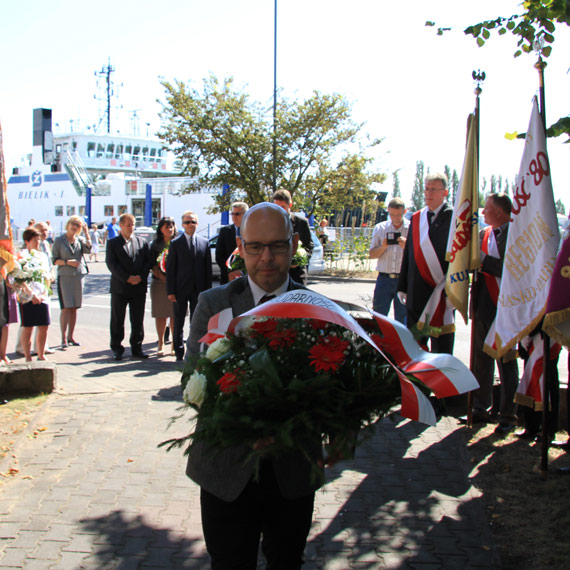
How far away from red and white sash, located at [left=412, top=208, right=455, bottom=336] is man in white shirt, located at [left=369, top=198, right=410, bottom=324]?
5.94 ft

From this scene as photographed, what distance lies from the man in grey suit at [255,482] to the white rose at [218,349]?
0.33 meters

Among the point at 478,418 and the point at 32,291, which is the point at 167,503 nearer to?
the point at 478,418

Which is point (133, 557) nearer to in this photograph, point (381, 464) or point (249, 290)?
point (249, 290)

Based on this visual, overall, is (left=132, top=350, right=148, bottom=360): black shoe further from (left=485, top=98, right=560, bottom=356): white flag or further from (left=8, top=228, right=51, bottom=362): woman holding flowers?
(left=485, top=98, right=560, bottom=356): white flag

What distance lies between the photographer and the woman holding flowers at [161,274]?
9.30 metres

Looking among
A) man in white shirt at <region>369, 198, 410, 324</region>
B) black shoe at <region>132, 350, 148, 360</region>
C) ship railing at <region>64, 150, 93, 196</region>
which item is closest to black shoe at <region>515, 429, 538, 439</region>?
man in white shirt at <region>369, 198, 410, 324</region>

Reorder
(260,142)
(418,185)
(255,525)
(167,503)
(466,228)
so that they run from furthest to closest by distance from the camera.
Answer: (418,185) < (260,142) < (466,228) < (167,503) < (255,525)

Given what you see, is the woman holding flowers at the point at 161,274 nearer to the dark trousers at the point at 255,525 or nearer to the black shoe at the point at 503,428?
the black shoe at the point at 503,428

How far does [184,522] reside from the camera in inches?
157

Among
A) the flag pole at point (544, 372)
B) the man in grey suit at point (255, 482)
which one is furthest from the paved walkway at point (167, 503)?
the man in grey suit at point (255, 482)

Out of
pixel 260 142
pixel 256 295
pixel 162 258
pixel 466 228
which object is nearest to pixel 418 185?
pixel 260 142

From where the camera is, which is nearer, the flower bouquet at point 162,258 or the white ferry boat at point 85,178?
the flower bouquet at point 162,258

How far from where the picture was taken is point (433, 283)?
20.5ft

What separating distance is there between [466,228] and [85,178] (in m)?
52.8
